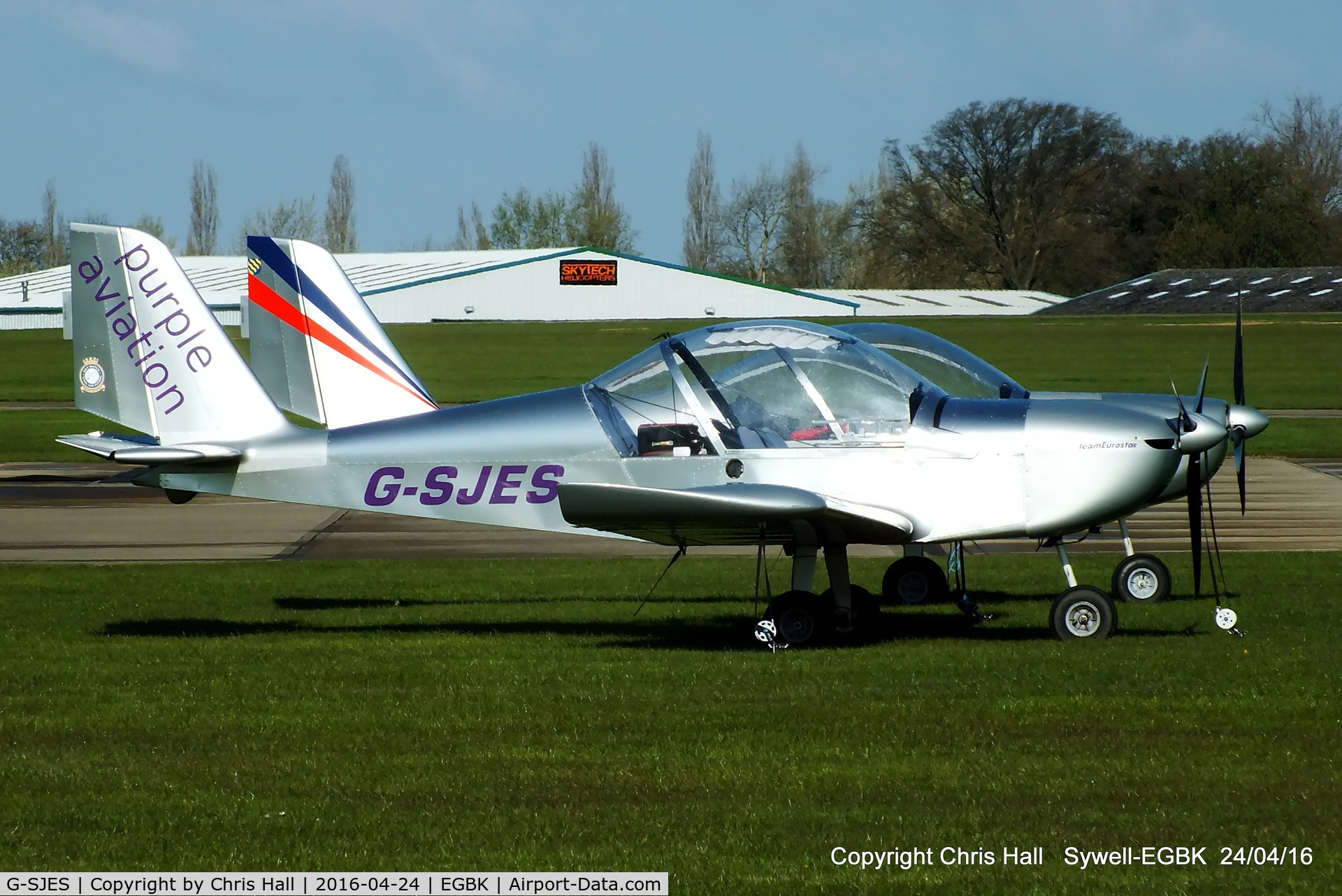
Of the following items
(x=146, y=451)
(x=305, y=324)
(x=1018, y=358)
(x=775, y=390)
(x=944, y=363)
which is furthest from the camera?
(x=1018, y=358)

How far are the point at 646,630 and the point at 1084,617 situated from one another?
3004 millimetres

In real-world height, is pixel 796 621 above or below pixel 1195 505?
below

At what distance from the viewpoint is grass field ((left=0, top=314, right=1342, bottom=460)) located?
3534cm

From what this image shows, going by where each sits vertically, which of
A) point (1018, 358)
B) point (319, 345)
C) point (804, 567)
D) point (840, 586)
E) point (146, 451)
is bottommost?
point (840, 586)

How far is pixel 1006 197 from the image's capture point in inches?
4119

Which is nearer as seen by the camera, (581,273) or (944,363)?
(944,363)

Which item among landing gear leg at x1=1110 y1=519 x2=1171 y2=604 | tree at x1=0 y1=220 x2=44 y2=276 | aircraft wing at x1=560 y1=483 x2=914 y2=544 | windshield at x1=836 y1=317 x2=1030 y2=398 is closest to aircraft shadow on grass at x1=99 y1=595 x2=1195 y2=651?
aircraft wing at x1=560 y1=483 x2=914 y2=544

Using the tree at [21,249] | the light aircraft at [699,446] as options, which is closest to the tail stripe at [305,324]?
the light aircraft at [699,446]

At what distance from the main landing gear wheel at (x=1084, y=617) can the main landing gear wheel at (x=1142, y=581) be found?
191 centimetres

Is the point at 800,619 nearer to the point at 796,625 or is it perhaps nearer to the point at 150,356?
the point at 796,625

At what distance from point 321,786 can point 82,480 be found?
58.3 feet

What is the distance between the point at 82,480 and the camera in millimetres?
22547

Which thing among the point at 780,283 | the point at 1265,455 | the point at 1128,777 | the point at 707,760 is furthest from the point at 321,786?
the point at 780,283

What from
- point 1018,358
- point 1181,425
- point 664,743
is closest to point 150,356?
point 664,743
